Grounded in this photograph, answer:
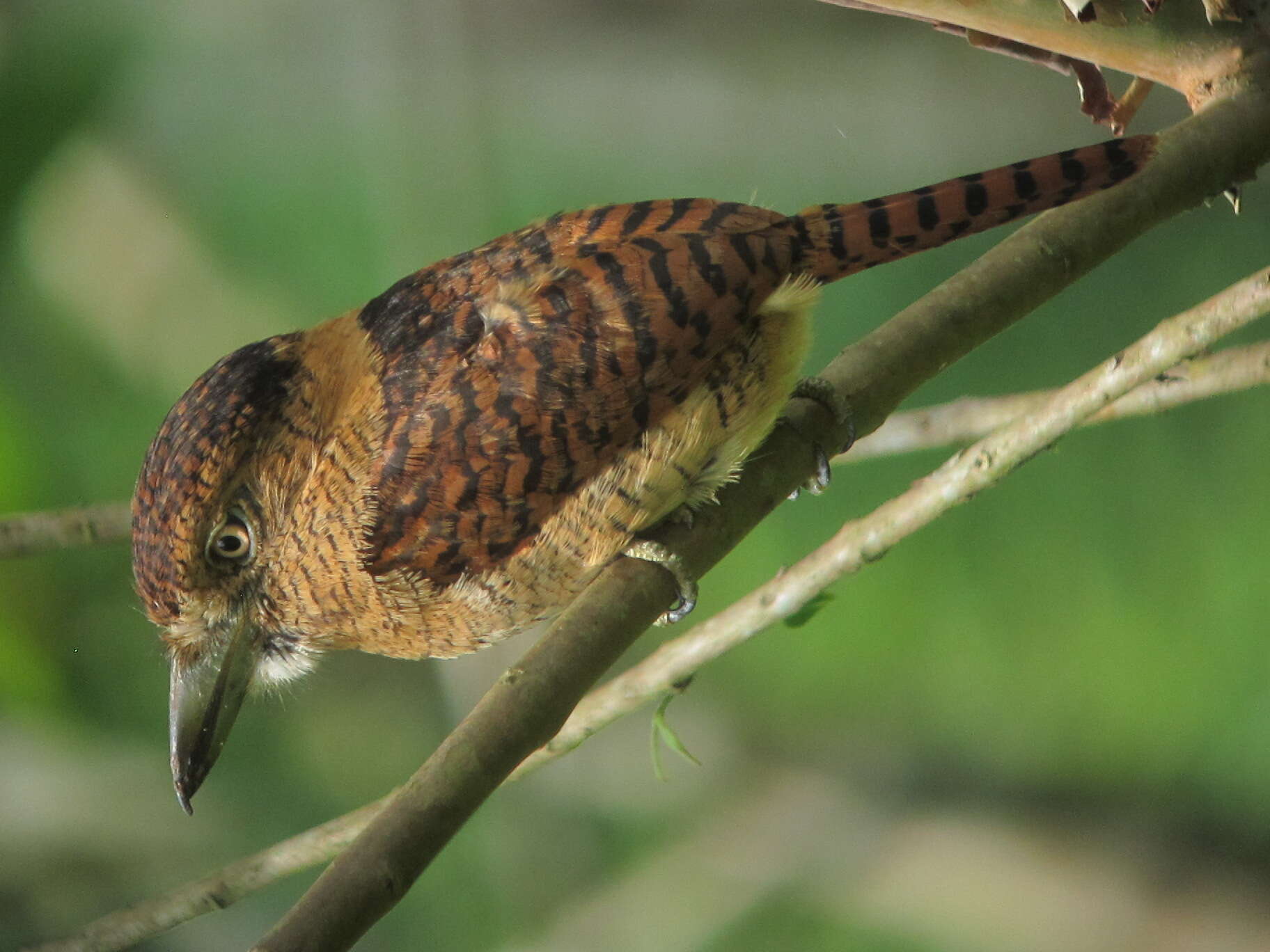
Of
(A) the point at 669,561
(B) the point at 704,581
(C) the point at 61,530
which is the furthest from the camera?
(B) the point at 704,581

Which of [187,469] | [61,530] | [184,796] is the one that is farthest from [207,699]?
[61,530]

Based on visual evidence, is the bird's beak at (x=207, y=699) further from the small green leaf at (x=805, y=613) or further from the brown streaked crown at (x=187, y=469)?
the small green leaf at (x=805, y=613)

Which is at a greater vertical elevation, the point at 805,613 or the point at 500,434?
the point at 500,434

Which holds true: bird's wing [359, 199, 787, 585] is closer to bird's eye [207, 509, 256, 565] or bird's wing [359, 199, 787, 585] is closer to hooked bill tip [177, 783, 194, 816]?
bird's eye [207, 509, 256, 565]

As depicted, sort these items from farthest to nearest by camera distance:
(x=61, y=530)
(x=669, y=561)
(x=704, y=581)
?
(x=704, y=581) < (x=61, y=530) < (x=669, y=561)

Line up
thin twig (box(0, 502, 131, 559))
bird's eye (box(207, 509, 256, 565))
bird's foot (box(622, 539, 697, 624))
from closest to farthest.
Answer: bird's foot (box(622, 539, 697, 624)) < bird's eye (box(207, 509, 256, 565)) < thin twig (box(0, 502, 131, 559))

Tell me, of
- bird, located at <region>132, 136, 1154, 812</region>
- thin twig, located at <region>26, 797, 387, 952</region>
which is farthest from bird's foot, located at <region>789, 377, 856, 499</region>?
thin twig, located at <region>26, 797, 387, 952</region>

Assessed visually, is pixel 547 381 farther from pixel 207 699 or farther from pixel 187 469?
pixel 207 699

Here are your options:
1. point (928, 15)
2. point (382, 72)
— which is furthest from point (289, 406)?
point (382, 72)
